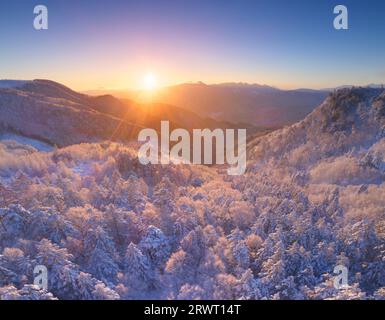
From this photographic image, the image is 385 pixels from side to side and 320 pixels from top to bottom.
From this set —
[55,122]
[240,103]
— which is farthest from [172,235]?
[240,103]

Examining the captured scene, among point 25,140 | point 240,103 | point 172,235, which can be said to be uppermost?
point 240,103

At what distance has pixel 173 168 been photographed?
20.4 meters

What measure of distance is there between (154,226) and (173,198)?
10.4ft

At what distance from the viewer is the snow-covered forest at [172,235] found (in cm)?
922

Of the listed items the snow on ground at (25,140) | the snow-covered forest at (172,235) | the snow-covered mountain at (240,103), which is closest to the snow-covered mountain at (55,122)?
the snow on ground at (25,140)

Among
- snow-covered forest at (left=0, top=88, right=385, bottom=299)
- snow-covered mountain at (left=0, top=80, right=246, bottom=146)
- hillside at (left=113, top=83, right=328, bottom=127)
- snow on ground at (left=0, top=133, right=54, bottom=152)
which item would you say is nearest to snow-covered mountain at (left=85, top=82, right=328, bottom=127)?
hillside at (left=113, top=83, right=328, bottom=127)

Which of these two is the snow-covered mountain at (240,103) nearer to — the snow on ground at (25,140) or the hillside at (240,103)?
the hillside at (240,103)

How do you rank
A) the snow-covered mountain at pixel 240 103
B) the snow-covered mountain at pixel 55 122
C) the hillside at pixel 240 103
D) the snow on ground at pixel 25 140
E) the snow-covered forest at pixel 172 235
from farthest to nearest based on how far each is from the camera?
the hillside at pixel 240 103
the snow-covered mountain at pixel 240 103
the snow-covered mountain at pixel 55 122
the snow on ground at pixel 25 140
the snow-covered forest at pixel 172 235

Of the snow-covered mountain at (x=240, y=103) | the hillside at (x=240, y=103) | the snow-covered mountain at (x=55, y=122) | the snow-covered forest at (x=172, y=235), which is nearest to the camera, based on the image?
the snow-covered forest at (x=172, y=235)

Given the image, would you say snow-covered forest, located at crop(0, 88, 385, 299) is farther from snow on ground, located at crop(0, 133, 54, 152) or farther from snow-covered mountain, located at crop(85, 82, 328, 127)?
snow-covered mountain, located at crop(85, 82, 328, 127)

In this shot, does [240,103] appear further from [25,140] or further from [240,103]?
[25,140]

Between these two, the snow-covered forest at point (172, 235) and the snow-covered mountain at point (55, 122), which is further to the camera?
the snow-covered mountain at point (55, 122)

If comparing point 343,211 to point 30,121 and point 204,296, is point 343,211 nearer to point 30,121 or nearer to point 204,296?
point 204,296

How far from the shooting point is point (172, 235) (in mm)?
12156
